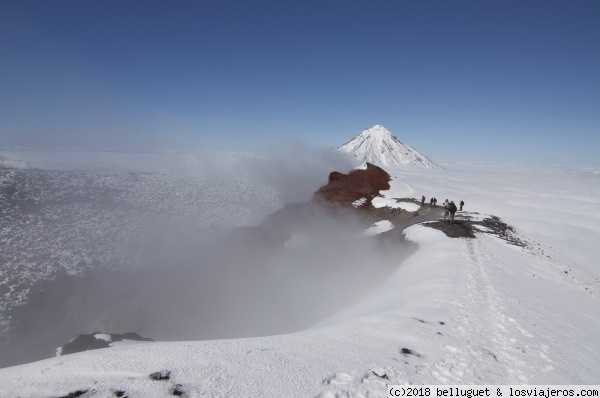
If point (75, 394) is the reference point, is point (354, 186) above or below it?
above

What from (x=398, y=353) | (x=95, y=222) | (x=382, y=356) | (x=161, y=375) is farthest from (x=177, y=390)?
(x=95, y=222)

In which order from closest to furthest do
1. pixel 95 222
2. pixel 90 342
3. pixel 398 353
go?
1. pixel 398 353
2. pixel 90 342
3. pixel 95 222

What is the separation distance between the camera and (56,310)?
1013 inches

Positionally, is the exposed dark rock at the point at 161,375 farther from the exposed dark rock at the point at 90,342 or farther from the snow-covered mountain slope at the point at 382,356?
the exposed dark rock at the point at 90,342

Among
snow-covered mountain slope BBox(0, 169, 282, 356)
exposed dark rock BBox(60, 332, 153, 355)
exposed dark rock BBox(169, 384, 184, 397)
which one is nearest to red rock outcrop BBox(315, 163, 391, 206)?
snow-covered mountain slope BBox(0, 169, 282, 356)

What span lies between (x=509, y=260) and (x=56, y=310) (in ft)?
120

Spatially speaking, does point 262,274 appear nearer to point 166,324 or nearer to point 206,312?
point 206,312

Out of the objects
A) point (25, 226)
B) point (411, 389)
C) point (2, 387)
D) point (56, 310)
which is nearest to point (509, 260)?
point (411, 389)

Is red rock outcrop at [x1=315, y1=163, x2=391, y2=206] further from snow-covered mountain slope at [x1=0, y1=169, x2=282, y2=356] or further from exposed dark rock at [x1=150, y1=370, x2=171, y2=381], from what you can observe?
exposed dark rock at [x1=150, y1=370, x2=171, y2=381]

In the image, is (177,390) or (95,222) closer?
→ (177,390)

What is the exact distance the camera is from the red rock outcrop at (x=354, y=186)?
4388 centimetres

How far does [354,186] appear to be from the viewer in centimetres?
4559

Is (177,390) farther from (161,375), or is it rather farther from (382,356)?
(382,356)

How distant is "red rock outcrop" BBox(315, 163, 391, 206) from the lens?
4388 cm
